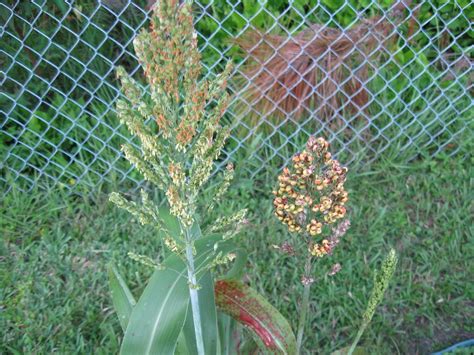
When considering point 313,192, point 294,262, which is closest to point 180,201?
point 313,192

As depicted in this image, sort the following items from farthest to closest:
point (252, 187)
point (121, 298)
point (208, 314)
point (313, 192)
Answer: point (252, 187), point (121, 298), point (208, 314), point (313, 192)

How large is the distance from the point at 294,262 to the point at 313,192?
1206mm

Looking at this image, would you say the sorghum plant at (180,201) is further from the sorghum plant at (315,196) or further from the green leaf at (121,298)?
the sorghum plant at (315,196)

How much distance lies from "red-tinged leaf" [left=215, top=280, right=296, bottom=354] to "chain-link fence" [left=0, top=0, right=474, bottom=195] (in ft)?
4.09

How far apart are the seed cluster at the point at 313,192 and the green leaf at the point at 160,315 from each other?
222 millimetres

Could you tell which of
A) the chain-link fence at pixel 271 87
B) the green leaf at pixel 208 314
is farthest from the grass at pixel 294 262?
the green leaf at pixel 208 314

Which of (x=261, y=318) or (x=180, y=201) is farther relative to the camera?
(x=261, y=318)

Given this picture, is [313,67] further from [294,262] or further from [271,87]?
[294,262]

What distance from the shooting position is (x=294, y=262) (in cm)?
263

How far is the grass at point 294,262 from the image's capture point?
2.38 metres

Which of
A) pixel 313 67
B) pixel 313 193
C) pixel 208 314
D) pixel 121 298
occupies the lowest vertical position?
pixel 121 298

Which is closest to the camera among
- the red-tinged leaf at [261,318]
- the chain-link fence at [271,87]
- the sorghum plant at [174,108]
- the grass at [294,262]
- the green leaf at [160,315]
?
the sorghum plant at [174,108]

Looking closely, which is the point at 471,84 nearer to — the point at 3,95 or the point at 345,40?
the point at 345,40

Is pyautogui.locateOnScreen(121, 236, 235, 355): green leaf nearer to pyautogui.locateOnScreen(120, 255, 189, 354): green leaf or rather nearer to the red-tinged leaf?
pyautogui.locateOnScreen(120, 255, 189, 354): green leaf
